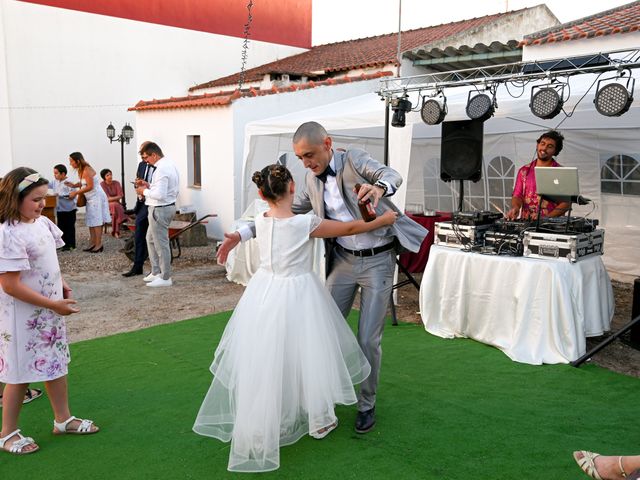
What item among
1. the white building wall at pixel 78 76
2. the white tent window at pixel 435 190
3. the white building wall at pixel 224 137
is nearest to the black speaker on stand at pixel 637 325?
the white tent window at pixel 435 190

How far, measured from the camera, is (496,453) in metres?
3.16

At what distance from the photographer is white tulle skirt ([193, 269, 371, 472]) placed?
2873 millimetres

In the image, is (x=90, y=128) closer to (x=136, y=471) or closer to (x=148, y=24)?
(x=148, y=24)

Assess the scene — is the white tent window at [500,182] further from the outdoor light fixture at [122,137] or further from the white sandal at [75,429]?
the outdoor light fixture at [122,137]

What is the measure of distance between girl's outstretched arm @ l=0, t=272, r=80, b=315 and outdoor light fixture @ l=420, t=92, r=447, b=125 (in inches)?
162

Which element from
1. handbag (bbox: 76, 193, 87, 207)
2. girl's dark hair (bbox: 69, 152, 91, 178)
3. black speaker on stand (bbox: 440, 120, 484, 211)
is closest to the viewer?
black speaker on stand (bbox: 440, 120, 484, 211)

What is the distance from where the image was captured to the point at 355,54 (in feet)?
53.1

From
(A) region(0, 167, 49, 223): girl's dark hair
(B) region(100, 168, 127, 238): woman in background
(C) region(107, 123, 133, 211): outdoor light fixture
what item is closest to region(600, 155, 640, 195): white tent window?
(A) region(0, 167, 49, 223): girl's dark hair

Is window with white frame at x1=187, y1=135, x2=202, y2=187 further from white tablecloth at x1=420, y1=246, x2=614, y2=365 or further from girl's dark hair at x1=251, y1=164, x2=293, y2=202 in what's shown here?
girl's dark hair at x1=251, y1=164, x2=293, y2=202

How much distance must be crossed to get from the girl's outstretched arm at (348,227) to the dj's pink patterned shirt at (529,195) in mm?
2974

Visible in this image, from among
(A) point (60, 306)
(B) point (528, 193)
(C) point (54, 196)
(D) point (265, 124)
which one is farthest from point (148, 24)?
(A) point (60, 306)

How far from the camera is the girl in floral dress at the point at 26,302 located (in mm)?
2953

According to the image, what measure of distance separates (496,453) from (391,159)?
144 inches

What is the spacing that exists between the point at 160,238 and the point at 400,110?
3.48 meters
